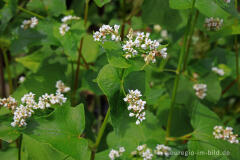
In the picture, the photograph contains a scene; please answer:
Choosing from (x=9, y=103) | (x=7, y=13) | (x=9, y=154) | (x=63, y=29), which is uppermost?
(x=7, y=13)

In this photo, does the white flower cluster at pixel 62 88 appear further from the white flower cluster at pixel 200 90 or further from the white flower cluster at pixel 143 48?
the white flower cluster at pixel 200 90

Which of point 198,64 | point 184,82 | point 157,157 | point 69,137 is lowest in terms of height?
point 157,157

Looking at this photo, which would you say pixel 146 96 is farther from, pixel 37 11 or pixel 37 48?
pixel 37 48

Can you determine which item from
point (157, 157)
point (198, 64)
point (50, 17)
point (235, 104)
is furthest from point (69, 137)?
point (235, 104)

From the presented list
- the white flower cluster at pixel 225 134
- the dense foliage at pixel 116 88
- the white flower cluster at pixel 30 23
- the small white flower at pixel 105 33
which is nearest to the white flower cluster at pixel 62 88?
the dense foliage at pixel 116 88

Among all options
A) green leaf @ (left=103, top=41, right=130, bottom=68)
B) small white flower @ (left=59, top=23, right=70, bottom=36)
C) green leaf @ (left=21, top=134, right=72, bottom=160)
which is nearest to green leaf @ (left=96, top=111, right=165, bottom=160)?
green leaf @ (left=21, top=134, right=72, bottom=160)

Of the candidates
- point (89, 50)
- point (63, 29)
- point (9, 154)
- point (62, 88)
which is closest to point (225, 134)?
point (62, 88)

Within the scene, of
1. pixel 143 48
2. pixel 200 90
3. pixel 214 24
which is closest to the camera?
pixel 143 48

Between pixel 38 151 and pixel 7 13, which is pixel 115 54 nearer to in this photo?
pixel 38 151
